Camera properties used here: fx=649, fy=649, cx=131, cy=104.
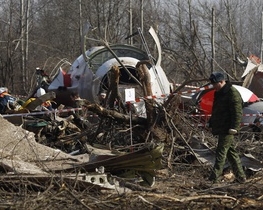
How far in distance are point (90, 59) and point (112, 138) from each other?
6879mm

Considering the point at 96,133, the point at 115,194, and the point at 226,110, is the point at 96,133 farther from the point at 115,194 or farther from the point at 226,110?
the point at 115,194

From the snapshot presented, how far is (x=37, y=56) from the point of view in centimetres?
3941

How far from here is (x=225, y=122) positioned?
9.08 m

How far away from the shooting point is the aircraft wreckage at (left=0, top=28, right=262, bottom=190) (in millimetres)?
7910

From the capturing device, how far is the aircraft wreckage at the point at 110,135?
791cm

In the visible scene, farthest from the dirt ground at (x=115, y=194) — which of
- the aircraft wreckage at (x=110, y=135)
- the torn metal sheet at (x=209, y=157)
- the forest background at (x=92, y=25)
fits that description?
the forest background at (x=92, y=25)

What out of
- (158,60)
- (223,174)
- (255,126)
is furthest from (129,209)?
(158,60)

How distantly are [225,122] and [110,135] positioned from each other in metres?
2.54

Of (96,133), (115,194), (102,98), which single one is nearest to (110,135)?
(96,133)

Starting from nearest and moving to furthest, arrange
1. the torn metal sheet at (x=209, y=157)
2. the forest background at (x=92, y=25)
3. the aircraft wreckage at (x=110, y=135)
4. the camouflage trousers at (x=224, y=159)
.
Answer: the aircraft wreckage at (x=110, y=135) < the camouflage trousers at (x=224, y=159) < the torn metal sheet at (x=209, y=157) < the forest background at (x=92, y=25)

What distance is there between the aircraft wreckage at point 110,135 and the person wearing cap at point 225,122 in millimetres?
886

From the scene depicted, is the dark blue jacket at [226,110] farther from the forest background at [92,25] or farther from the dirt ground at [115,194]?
the forest background at [92,25]

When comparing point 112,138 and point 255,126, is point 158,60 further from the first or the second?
point 112,138

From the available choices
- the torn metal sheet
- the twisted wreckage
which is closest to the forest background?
the twisted wreckage
